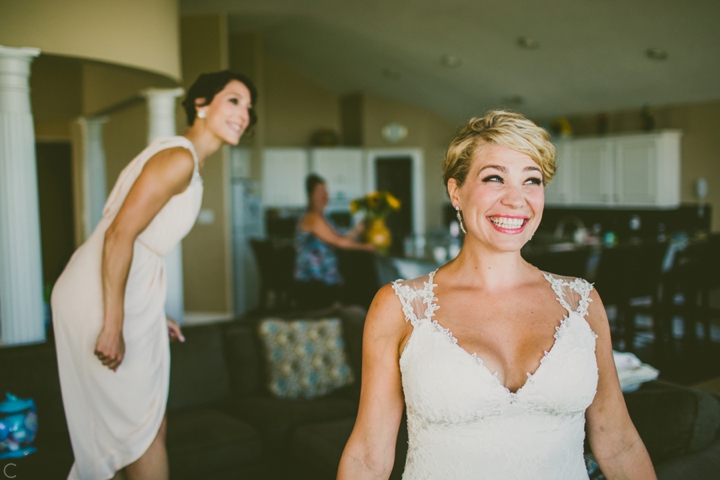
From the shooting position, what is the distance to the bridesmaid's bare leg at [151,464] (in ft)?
6.25

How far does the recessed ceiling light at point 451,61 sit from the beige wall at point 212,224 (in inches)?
115

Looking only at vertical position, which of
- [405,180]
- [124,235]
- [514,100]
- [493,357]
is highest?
[514,100]

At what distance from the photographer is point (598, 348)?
4.90 ft

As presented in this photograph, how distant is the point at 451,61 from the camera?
27.1 ft

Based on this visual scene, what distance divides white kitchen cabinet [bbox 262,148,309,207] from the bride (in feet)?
30.5

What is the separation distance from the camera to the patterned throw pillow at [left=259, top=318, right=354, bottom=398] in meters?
3.34

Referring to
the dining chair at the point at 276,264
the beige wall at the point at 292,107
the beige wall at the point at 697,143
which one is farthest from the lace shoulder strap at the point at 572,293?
the beige wall at the point at 292,107

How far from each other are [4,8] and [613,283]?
4.68 metres

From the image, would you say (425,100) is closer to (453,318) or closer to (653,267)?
(653,267)

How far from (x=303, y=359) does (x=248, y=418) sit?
45 centimetres

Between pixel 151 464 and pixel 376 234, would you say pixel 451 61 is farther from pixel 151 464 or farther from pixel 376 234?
pixel 151 464

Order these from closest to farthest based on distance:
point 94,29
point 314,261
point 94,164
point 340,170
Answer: point 94,29 < point 314,261 < point 94,164 < point 340,170

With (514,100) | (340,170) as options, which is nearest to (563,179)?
(514,100)

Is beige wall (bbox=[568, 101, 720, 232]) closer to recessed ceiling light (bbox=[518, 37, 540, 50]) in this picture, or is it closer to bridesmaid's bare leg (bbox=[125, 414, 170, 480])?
recessed ceiling light (bbox=[518, 37, 540, 50])
